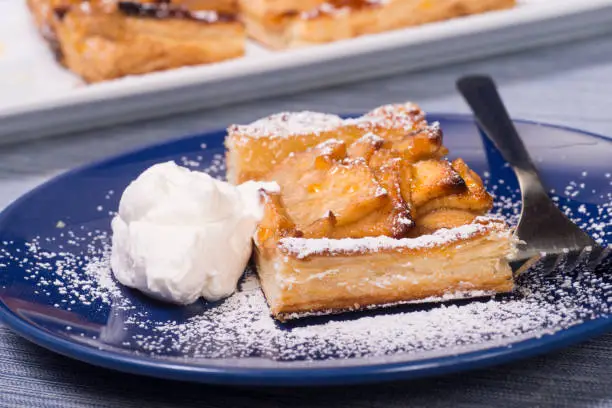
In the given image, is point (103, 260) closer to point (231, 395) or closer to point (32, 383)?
point (32, 383)

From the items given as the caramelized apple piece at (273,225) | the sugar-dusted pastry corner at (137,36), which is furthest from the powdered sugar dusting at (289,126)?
the sugar-dusted pastry corner at (137,36)

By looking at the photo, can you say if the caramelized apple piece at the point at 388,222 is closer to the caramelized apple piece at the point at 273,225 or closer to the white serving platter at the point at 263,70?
the caramelized apple piece at the point at 273,225

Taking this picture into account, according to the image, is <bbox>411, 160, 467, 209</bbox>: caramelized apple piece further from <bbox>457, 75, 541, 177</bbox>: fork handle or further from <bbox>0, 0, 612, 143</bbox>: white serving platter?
<bbox>0, 0, 612, 143</bbox>: white serving platter

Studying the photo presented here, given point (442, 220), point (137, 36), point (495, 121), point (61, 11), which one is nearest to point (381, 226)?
point (442, 220)

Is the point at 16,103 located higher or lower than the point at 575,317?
lower

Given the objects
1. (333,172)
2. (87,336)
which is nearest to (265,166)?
(333,172)

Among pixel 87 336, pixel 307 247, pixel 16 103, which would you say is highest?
pixel 307 247

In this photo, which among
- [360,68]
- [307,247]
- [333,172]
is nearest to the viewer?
[307,247]

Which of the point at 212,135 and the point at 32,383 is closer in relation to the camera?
the point at 32,383
